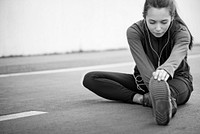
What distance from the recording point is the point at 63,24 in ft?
30.8

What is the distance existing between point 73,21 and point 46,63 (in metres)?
2.16

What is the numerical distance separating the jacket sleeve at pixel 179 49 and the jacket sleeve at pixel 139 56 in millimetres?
171

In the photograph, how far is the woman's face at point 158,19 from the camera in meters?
3.20

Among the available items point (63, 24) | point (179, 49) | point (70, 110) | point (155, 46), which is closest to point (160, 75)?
point (179, 49)

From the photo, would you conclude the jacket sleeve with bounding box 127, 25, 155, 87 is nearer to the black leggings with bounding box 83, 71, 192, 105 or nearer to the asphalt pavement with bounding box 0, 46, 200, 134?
the asphalt pavement with bounding box 0, 46, 200, 134

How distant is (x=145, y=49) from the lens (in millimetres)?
3525

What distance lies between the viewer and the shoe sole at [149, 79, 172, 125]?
2.75 metres

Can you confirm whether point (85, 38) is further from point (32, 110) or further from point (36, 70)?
point (32, 110)

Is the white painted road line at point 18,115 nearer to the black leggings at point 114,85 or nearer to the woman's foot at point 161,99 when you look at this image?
the black leggings at point 114,85

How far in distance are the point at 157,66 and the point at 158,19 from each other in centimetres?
47

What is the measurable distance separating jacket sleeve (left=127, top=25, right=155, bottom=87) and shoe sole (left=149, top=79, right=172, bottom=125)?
42cm

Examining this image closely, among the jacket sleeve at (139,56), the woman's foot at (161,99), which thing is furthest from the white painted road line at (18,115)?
the woman's foot at (161,99)

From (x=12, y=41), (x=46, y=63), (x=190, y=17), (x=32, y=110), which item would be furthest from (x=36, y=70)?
(x=190, y=17)

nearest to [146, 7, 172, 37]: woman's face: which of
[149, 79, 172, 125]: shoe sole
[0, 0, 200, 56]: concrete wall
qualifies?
[149, 79, 172, 125]: shoe sole
